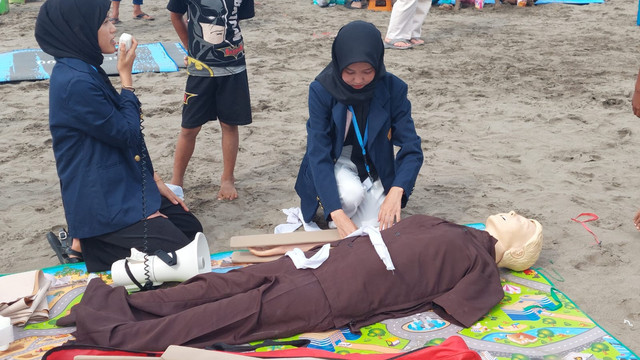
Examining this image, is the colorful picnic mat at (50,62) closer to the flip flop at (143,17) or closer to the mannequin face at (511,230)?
the flip flop at (143,17)

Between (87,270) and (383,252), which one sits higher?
(383,252)

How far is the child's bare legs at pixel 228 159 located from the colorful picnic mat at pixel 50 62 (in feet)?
9.71

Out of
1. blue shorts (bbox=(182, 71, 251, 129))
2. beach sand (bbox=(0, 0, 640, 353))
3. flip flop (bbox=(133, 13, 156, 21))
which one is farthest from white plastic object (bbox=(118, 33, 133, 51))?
flip flop (bbox=(133, 13, 156, 21))

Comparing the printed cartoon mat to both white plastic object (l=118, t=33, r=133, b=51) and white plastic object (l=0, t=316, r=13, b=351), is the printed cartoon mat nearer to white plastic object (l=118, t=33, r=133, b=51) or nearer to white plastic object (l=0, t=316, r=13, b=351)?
white plastic object (l=0, t=316, r=13, b=351)

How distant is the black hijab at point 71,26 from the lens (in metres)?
2.93

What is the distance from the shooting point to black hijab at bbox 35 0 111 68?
2.93 m

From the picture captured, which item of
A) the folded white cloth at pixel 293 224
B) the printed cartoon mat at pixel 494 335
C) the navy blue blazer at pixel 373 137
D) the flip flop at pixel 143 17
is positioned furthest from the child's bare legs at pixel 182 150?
the flip flop at pixel 143 17

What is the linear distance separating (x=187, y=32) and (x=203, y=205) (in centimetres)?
111

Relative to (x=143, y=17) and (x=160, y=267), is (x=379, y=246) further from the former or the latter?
(x=143, y=17)

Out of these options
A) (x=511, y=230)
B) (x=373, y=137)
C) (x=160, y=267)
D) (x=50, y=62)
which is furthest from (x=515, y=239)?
(x=50, y=62)

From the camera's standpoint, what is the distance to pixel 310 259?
2.79m

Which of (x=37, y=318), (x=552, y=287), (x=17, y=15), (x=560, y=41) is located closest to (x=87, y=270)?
(x=37, y=318)

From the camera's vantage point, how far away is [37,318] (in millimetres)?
2783

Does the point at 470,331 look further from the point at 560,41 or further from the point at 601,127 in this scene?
the point at 560,41
